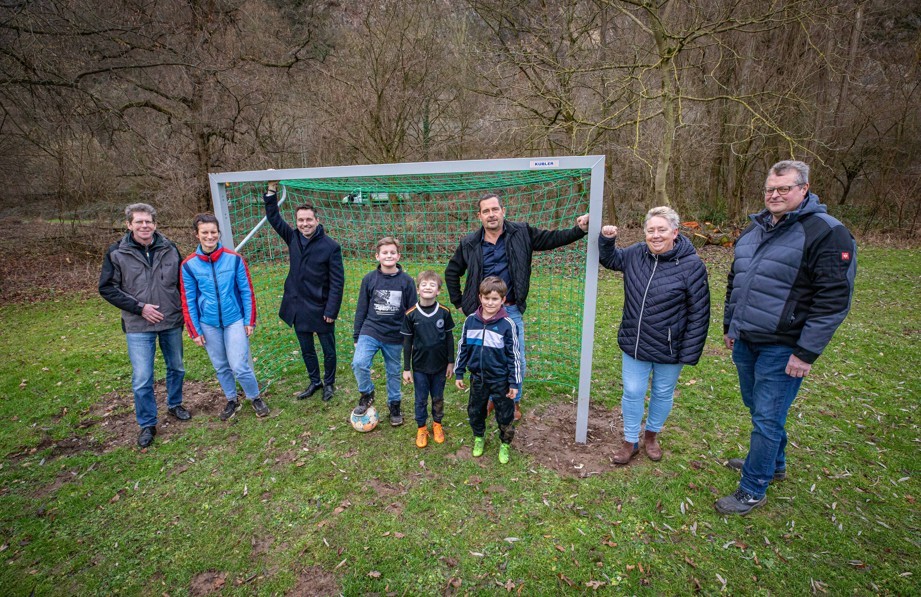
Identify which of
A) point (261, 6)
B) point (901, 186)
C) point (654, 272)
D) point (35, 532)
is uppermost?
point (261, 6)

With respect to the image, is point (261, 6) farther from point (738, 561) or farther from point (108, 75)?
point (738, 561)

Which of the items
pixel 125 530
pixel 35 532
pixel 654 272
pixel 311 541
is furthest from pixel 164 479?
pixel 654 272

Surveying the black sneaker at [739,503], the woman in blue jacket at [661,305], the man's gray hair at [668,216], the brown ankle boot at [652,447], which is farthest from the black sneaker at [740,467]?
the man's gray hair at [668,216]

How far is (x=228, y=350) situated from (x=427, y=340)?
1.94 metres

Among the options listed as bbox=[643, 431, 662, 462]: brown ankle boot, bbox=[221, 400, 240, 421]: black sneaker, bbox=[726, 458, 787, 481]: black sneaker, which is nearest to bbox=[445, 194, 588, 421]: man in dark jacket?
bbox=[643, 431, 662, 462]: brown ankle boot

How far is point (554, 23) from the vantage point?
11.4m

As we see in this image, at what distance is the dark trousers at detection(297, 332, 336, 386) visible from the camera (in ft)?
14.5

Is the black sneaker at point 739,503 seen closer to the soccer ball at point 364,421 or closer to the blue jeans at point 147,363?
the soccer ball at point 364,421

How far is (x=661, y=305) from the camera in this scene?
2.99m

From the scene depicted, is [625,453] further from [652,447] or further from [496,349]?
[496,349]

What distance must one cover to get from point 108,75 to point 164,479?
8979mm

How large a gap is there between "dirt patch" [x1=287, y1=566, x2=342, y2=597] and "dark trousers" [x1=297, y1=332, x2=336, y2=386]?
86.2 inches

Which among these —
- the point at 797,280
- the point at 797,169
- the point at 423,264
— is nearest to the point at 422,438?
the point at 797,280

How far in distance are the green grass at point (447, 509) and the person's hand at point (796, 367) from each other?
1081 millimetres
